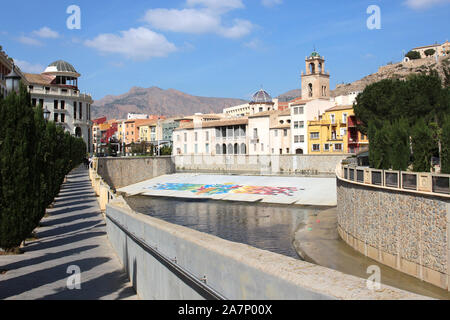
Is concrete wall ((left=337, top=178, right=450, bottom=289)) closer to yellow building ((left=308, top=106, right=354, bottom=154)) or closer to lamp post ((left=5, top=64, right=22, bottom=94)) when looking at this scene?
lamp post ((left=5, top=64, right=22, bottom=94))

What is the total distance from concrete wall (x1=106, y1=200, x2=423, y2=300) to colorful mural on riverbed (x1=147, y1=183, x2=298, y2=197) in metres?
49.0

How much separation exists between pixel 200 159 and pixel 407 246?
72.4m

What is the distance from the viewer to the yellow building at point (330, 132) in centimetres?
7406

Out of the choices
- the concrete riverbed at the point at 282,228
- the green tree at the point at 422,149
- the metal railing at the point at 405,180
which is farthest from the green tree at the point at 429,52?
the metal railing at the point at 405,180

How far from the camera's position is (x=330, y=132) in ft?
251

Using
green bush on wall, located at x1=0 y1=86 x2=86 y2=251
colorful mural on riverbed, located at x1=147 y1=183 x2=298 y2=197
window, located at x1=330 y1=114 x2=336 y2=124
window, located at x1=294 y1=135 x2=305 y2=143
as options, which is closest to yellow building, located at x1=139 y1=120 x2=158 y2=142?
colorful mural on riverbed, located at x1=147 y1=183 x2=298 y2=197

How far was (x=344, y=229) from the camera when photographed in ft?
101

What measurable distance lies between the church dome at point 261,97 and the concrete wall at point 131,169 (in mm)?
34149

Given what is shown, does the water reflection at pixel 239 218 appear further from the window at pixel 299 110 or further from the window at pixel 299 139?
the window at pixel 299 110

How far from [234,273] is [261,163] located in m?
75.3

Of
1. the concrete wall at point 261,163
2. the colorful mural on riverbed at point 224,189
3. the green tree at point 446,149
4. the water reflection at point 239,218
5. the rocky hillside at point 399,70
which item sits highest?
the rocky hillside at point 399,70
